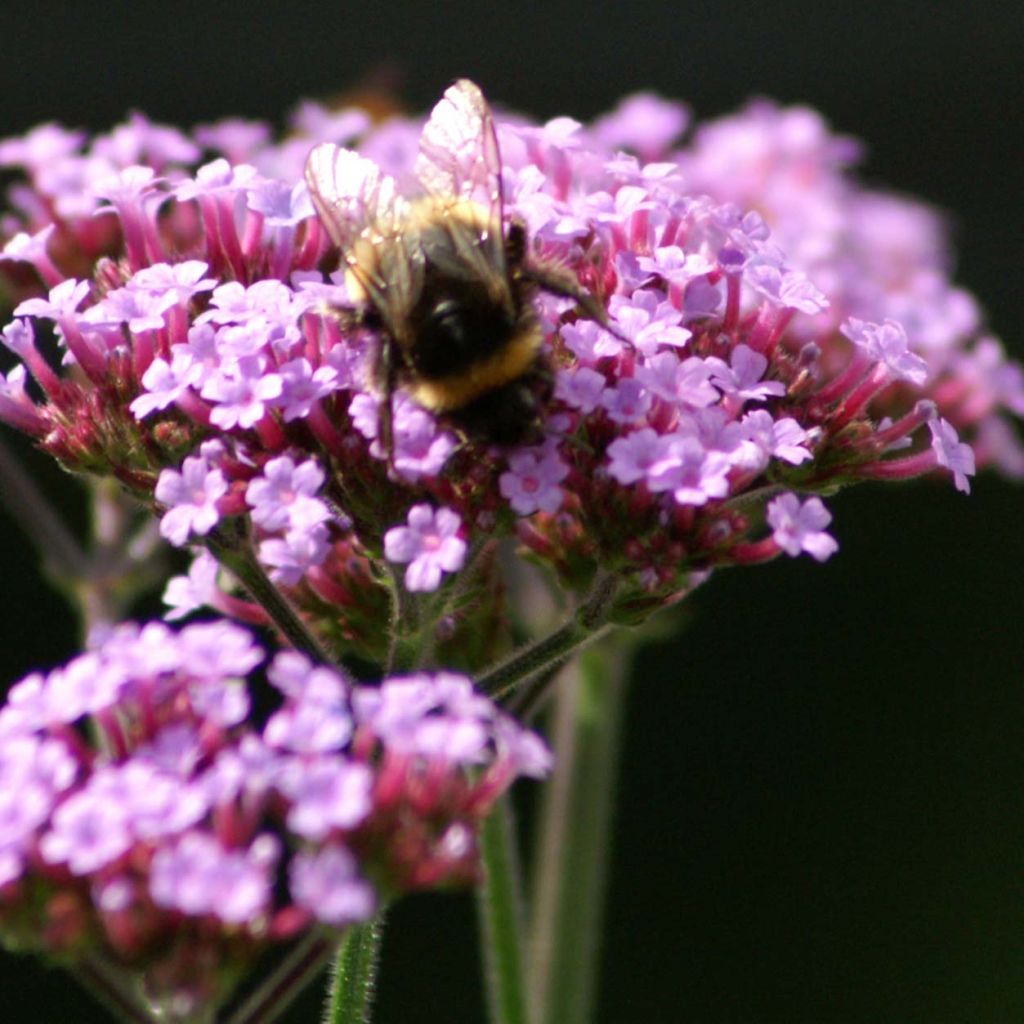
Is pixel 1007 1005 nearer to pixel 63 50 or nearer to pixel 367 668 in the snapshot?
pixel 367 668

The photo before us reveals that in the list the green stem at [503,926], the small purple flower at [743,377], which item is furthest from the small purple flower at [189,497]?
the green stem at [503,926]

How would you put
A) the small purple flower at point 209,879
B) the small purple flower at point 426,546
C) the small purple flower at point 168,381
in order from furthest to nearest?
the small purple flower at point 168,381, the small purple flower at point 426,546, the small purple flower at point 209,879

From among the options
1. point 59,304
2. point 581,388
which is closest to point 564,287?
point 581,388

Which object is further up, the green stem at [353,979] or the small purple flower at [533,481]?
the small purple flower at [533,481]

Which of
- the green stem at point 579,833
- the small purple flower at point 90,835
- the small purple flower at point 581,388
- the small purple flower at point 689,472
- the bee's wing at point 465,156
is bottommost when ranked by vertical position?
the green stem at point 579,833

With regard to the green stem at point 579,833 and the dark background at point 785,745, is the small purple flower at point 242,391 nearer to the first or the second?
the green stem at point 579,833

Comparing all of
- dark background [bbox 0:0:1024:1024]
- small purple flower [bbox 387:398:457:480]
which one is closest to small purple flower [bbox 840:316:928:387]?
small purple flower [bbox 387:398:457:480]
